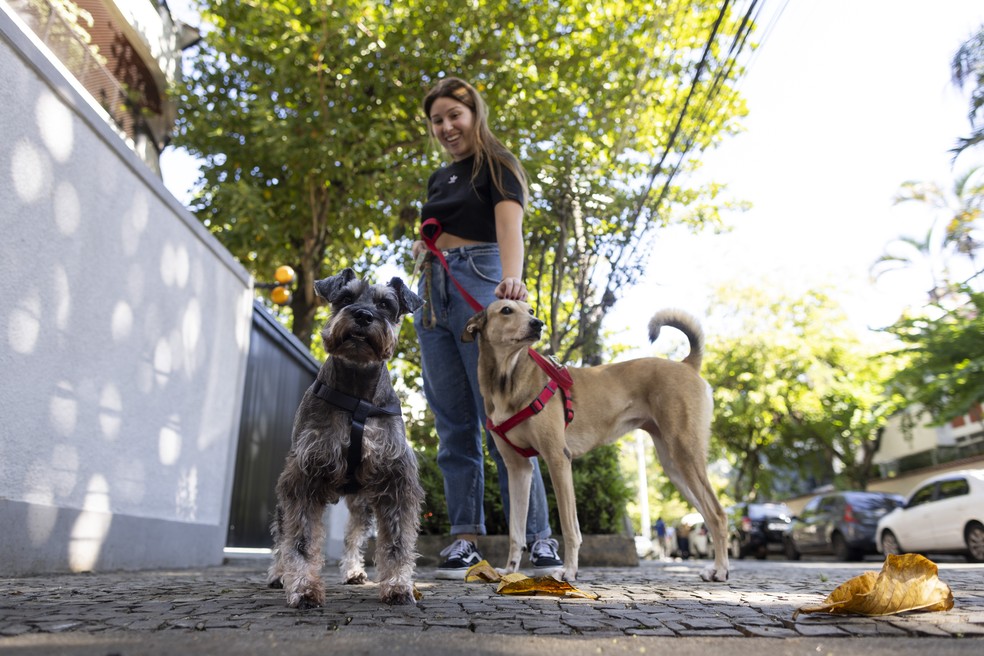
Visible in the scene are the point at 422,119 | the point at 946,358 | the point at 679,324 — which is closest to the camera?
the point at 679,324

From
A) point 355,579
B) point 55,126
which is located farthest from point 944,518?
point 55,126

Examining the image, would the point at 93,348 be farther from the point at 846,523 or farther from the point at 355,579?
the point at 846,523

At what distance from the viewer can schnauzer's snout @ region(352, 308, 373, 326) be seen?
3.42 metres

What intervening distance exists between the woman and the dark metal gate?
13.9ft

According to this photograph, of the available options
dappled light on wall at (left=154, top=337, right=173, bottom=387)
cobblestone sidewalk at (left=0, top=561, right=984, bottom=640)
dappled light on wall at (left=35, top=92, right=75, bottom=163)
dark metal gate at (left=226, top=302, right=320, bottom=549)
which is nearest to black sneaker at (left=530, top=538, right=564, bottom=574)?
cobblestone sidewalk at (left=0, top=561, right=984, bottom=640)

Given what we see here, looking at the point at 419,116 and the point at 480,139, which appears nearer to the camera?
the point at 480,139

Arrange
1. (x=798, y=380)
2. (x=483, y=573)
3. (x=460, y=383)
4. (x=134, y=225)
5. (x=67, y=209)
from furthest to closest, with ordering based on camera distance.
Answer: (x=798, y=380)
(x=134, y=225)
(x=460, y=383)
(x=67, y=209)
(x=483, y=573)

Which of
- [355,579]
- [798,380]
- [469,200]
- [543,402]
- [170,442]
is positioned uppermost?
[798,380]

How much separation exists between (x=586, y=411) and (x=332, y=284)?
224 centimetres

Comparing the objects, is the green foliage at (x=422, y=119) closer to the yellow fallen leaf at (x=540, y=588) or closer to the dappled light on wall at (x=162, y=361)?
the dappled light on wall at (x=162, y=361)

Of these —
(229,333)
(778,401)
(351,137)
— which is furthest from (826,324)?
(229,333)

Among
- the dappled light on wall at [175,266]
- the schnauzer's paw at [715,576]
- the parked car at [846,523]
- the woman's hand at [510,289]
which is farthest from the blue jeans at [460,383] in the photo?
the parked car at [846,523]

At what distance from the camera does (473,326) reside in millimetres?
4773

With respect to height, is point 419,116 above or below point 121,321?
above
